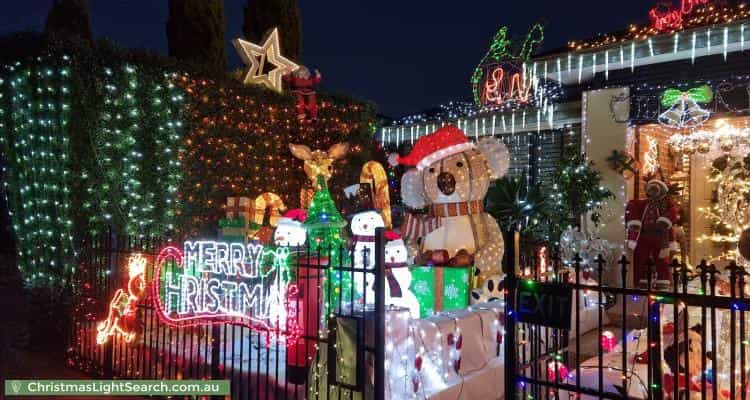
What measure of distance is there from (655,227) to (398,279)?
536 cm

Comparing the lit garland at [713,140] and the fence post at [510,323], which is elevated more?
the lit garland at [713,140]

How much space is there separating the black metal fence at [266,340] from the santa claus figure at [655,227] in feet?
17.6

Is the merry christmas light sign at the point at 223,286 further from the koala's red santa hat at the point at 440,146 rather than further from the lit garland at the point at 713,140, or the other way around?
the lit garland at the point at 713,140

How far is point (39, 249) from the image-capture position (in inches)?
306

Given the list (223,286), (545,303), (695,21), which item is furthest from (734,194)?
(223,286)

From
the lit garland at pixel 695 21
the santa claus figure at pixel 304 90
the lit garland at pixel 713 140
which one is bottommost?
the lit garland at pixel 713 140

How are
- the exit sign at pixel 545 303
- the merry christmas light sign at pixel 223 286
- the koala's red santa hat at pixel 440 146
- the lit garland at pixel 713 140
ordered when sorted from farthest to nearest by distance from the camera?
the lit garland at pixel 713 140 → the koala's red santa hat at pixel 440 146 → the merry christmas light sign at pixel 223 286 → the exit sign at pixel 545 303

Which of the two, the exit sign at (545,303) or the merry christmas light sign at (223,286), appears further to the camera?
the merry christmas light sign at (223,286)

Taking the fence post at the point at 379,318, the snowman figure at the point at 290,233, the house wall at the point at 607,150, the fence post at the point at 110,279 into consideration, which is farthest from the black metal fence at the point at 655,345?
the house wall at the point at 607,150

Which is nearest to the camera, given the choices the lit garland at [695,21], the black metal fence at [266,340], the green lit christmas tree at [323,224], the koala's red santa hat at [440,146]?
the black metal fence at [266,340]

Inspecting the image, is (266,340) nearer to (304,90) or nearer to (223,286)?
(223,286)

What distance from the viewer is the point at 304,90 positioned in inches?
415

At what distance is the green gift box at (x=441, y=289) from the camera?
6500mm

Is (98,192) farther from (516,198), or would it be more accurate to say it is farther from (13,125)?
(516,198)
